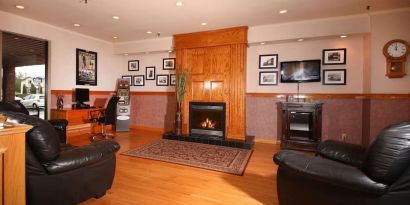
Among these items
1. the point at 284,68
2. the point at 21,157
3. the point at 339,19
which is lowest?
the point at 21,157

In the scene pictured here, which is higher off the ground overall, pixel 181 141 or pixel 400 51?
pixel 400 51

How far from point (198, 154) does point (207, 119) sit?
1318 millimetres

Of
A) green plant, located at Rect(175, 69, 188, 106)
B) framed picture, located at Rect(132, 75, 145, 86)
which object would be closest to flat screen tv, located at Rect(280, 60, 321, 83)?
green plant, located at Rect(175, 69, 188, 106)

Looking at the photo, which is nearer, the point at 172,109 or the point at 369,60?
the point at 369,60

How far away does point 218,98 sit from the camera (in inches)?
194

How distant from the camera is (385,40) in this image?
379cm

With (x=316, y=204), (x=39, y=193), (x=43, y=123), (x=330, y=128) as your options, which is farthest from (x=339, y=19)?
(x=39, y=193)

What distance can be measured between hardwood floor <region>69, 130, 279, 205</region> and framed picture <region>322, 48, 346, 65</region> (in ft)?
8.24

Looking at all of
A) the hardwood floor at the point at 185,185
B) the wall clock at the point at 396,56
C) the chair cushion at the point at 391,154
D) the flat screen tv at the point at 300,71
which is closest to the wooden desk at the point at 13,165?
the hardwood floor at the point at 185,185

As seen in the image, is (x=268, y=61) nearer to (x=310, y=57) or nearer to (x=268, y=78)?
(x=268, y=78)

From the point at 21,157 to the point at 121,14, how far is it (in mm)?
3409

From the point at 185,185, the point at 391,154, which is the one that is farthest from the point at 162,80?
the point at 391,154

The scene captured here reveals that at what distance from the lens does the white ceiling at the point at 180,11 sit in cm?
352

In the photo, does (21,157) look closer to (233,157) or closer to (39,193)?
(39,193)
